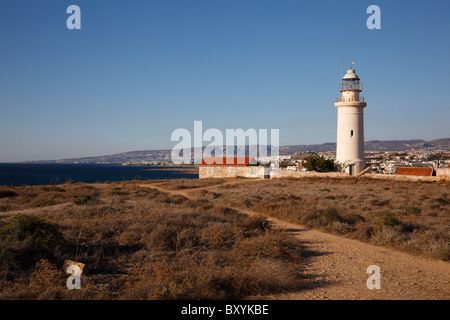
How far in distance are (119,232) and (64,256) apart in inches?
88.3

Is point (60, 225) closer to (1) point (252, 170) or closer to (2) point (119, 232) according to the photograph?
(2) point (119, 232)

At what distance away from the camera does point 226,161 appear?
145 feet

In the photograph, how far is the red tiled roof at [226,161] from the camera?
1690 inches

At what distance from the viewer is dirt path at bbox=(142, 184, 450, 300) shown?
578 centimetres

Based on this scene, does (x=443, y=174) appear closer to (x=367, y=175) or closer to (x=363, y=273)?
(x=367, y=175)

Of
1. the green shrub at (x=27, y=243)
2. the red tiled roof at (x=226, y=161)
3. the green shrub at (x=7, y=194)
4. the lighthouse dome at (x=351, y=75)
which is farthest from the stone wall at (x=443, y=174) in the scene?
the green shrub at (x=7, y=194)

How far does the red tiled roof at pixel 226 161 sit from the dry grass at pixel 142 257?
3220 cm

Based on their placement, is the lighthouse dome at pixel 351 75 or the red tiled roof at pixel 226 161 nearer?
the lighthouse dome at pixel 351 75

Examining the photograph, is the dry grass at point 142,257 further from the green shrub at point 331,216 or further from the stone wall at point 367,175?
the stone wall at point 367,175

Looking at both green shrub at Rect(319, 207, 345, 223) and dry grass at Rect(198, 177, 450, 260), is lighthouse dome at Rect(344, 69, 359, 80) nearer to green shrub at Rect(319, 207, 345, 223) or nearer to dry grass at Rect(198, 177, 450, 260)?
dry grass at Rect(198, 177, 450, 260)
